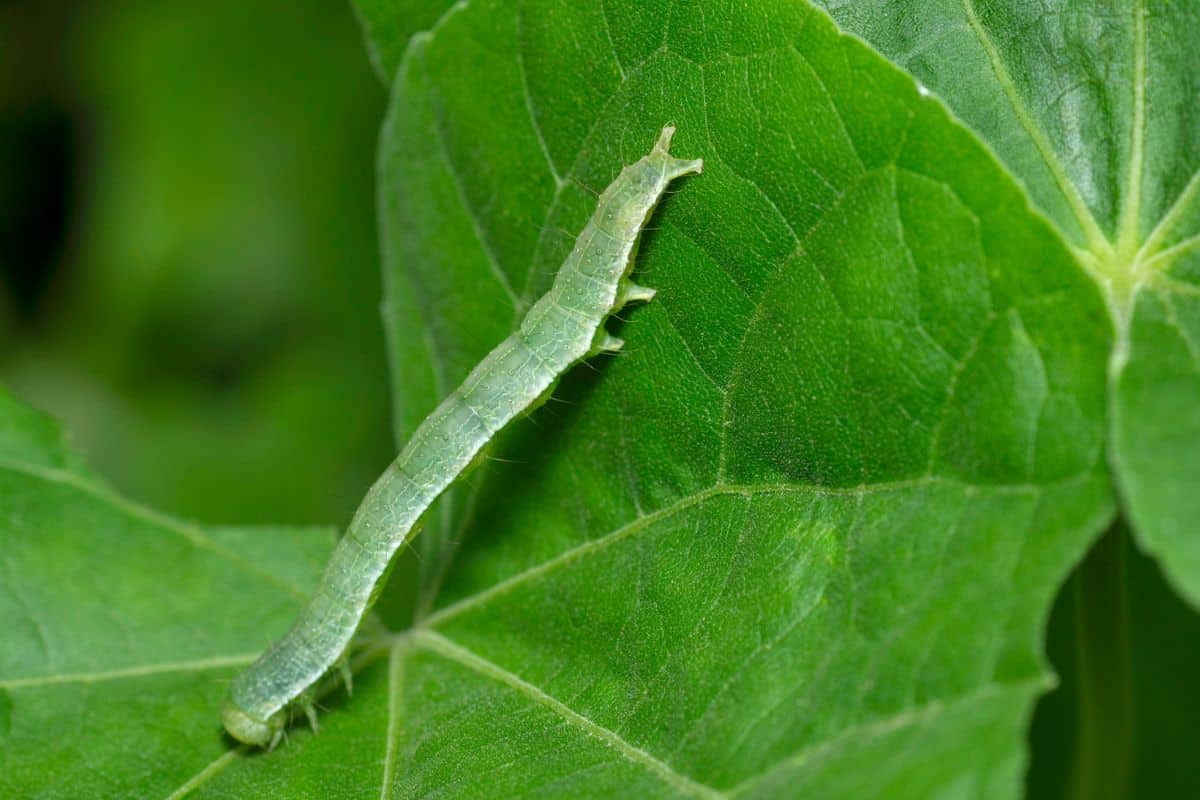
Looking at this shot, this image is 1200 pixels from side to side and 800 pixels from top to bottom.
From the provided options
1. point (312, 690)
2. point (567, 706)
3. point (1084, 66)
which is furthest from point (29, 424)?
point (1084, 66)

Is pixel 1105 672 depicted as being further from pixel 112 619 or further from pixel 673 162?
pixel 112 619

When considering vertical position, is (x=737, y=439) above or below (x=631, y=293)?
below

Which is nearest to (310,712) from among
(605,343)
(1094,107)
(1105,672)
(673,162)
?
(605,343)

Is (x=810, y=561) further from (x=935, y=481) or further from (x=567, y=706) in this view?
(x=567, y=706)

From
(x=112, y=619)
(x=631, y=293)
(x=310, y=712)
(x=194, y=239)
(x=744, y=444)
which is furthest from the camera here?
(x=194, y=239)

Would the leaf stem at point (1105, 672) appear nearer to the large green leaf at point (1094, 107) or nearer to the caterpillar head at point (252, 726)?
the large green leaf at point (1094, 107)

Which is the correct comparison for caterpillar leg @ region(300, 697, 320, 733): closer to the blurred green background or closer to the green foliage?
the green foliage

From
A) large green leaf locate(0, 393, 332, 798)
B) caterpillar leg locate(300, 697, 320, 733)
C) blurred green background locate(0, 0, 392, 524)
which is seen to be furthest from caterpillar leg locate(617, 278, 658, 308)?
blurred green background locate(0, 0, 392, 524)
